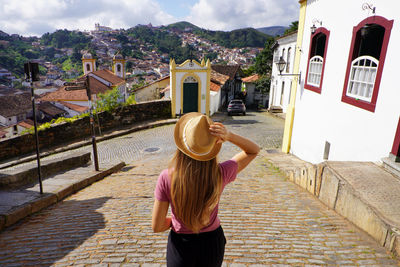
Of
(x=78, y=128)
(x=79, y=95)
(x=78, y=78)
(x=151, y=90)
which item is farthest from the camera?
(x=79, y=95)

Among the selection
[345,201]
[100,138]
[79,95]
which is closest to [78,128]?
[100,138]

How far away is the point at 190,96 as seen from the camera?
19.0 m

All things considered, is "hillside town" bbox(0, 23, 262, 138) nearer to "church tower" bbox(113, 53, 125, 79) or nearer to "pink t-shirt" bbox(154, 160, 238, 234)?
"church tower" bbox(113, 53, 125, 79)

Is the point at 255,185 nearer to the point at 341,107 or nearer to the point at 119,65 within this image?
the point at 341,107

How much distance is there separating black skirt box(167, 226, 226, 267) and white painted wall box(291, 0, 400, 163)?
4.77 meters

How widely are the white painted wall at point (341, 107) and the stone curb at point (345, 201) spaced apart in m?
1.42

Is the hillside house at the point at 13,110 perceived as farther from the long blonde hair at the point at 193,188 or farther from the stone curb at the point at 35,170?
the long blonde hair at the point at 193,188

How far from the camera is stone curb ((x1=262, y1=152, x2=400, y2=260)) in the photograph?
3.13 metres

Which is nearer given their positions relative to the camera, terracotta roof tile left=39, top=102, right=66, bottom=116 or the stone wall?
the stone wall

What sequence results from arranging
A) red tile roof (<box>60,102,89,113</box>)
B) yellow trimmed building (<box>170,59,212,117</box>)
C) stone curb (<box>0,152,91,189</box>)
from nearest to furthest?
stone curb (<box>0,152,91,189</box>) → yellow trimmed building (<box>170,59,212,117</box>) → red tile roof (<box>60,102,89,113</box>)

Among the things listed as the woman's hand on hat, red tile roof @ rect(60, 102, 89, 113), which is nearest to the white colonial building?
the woman's hand on hat

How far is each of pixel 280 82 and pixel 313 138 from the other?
1822cm

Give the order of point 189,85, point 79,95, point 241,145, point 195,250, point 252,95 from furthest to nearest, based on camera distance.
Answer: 1. point 79,95
2. point 252,95
3. point 189,85
4. point 241,145
5. point 195,250

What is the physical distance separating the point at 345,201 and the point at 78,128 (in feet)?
43.9
